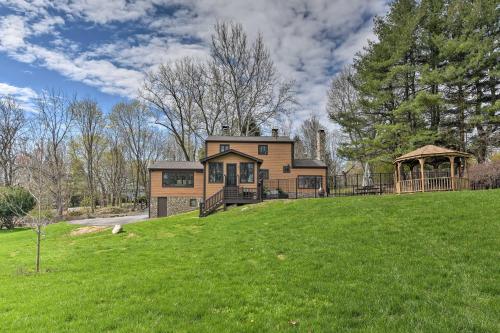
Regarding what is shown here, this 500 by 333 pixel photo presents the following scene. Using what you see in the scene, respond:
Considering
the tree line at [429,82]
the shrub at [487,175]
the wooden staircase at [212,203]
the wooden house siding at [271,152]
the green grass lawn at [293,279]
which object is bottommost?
the green grass lawn at [293,279]

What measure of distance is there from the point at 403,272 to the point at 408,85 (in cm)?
2421

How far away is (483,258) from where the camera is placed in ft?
20.9

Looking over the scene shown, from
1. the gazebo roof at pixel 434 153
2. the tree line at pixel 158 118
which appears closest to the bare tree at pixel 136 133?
the tree line at pixel 158 118

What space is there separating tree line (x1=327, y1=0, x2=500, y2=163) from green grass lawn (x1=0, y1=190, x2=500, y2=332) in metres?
13.8

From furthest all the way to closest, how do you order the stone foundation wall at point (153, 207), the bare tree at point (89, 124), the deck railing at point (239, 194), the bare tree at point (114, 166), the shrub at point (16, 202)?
the bare tree at point (114, 166) → the bare tree at point (89, 124) → the stone foundation wall at point (153, 207) → the shrub at point (16, 202) → the deck railing at point (239, 194)

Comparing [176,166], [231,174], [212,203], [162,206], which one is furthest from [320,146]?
[212,203]

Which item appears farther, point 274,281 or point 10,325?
point 274,281

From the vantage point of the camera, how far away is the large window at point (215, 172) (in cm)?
2508

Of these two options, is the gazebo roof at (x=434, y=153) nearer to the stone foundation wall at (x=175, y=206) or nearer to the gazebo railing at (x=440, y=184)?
the gazebo railing at (x=440, y=184)

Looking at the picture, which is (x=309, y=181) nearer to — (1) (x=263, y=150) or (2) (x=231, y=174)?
(1) (x=263, y=150)

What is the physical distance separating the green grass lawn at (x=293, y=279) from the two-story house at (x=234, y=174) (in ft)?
44.5

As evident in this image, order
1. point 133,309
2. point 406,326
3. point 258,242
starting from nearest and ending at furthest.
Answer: point 406,326 → point 133,309 → point 258,242

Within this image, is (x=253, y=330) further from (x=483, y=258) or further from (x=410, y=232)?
(x=410, y=232)

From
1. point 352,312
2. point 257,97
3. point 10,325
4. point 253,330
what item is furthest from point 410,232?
point 257,97
